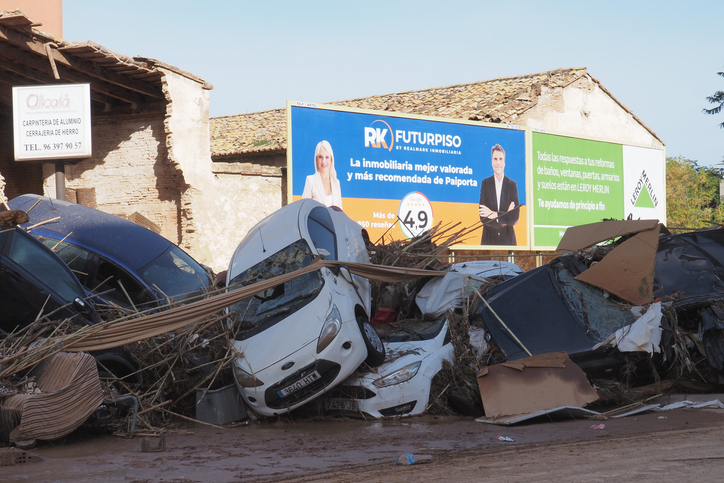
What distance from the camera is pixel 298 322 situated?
7477 millimetres

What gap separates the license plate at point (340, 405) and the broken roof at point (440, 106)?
13.5 meters

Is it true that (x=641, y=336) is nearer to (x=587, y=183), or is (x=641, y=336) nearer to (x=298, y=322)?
(x=298, y=322)

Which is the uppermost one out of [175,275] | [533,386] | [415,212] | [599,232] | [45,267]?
[415,212]

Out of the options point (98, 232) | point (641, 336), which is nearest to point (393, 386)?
point (641, 336)

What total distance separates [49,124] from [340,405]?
10200 millimetres

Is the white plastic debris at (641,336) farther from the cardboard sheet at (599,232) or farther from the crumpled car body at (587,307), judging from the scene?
the cardboard sheet at (599,232)

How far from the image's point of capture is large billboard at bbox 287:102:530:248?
1716 centimetres

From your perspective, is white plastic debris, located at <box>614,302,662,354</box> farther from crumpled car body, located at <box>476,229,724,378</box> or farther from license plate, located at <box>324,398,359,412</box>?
license plate, located at <box>324,398,359,412</box>

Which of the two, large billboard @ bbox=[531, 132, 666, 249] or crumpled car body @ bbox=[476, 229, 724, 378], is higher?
large billboard @ bbox=[531, 132, 666, 249]

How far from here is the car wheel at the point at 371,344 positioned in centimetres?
763

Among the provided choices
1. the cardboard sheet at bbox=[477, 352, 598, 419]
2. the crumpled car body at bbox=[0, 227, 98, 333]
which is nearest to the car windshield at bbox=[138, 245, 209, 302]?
the crumpled car body at bbox=[0, 227, 98, 333]

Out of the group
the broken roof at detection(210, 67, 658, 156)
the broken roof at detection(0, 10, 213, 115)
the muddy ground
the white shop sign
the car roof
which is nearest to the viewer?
the muddy ground

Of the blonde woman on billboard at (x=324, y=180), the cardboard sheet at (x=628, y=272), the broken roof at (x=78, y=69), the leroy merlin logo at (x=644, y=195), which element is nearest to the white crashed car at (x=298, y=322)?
the cardboard sheet at (x=628, y=272)

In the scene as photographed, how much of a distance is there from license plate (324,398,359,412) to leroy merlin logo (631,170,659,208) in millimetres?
18827
